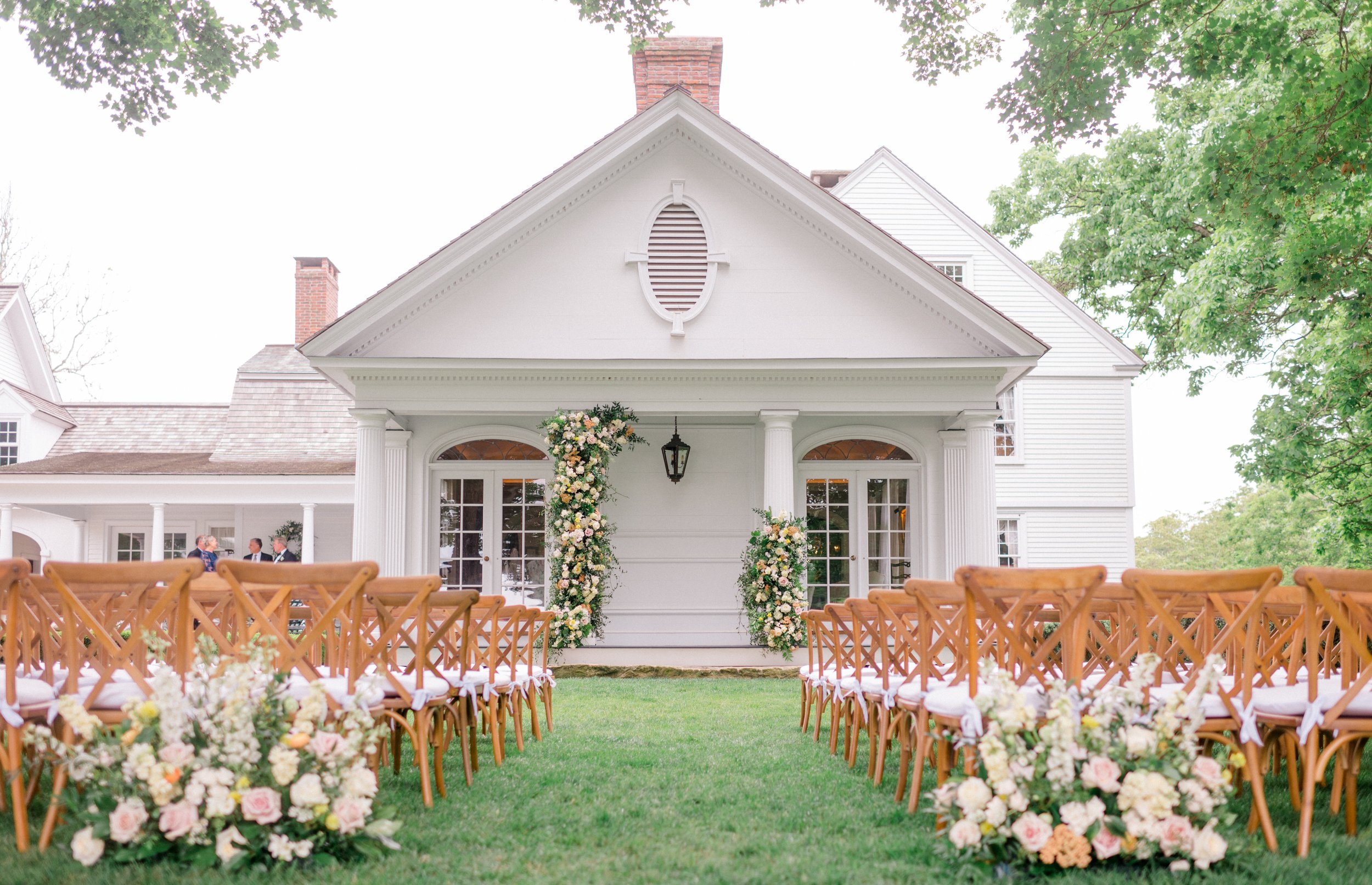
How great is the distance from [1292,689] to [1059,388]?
54.3 feet

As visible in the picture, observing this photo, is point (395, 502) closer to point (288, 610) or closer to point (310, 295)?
point (288, 610)

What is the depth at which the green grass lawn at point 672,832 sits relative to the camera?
369cm

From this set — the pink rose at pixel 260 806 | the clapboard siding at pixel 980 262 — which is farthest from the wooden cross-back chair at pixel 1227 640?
the clapboard siding at pixel 980 262

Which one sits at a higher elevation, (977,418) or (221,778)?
(977,418)

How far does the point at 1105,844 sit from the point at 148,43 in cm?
971

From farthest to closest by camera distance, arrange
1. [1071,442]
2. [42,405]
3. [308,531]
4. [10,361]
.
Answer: [10,361] < [42,405] < [1071,442] < [308,531]

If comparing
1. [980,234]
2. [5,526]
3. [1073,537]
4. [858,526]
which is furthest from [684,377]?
[5,526]

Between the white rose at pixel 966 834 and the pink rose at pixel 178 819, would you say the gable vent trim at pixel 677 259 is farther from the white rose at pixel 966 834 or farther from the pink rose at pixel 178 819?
the pink rose at pixel 178 819

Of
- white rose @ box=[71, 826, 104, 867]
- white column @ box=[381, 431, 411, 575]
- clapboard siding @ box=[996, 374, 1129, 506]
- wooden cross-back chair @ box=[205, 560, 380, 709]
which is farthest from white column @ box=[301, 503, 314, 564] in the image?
white rose @ box=[71, 826, 104, 867]

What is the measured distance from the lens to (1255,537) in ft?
77.7

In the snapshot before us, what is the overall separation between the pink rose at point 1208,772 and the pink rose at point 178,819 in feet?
10.8

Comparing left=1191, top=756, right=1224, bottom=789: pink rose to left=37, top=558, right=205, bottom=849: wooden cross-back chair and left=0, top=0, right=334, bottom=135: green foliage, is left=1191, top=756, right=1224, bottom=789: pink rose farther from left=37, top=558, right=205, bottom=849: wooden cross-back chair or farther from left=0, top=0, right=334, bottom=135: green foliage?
left=0, top=0, right=334, bottom=135: green foliage

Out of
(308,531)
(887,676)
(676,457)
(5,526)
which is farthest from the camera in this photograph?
(5,526)

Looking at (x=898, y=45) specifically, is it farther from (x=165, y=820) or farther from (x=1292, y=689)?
(x=165, y=820)
